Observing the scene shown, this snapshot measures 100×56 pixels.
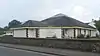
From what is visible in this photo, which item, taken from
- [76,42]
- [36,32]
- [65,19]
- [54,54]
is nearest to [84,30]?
[65,19]

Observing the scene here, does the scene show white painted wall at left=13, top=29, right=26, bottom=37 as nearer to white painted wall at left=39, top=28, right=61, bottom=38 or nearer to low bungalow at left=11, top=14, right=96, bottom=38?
low bungalow at left=11, top=14, right=96, bottom=38

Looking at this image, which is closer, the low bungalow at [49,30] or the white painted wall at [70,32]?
the low bungalow at [49,30]

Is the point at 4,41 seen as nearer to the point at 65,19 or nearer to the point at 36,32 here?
the point at 36,32

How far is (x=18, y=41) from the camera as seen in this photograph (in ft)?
120

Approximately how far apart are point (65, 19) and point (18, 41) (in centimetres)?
1504

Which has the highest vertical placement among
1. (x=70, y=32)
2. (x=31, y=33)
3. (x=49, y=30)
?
(x=49, y=30)

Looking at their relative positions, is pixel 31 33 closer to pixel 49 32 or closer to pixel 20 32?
pixel 20 32

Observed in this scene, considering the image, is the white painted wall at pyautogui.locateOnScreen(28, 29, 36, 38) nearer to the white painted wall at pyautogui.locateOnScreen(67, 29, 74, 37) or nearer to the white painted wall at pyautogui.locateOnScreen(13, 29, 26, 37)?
the white painted wall at pyautogui.locateOnScreen(13, 29, 26, 37)

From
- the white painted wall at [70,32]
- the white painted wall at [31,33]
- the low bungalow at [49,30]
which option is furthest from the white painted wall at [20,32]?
the white painted wall at [70,32]

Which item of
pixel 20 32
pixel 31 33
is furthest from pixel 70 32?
pixel 20 32

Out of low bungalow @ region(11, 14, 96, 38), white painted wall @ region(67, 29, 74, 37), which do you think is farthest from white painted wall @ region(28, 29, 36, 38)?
white painted wall @ region(67, 29, 74, 37)

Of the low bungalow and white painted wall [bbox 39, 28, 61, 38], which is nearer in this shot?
the low bungalow

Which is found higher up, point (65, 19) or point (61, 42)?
point (65, 19)

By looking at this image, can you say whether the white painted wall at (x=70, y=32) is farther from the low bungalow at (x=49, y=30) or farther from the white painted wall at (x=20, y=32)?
the white painted wall at (x=20, y=32)
